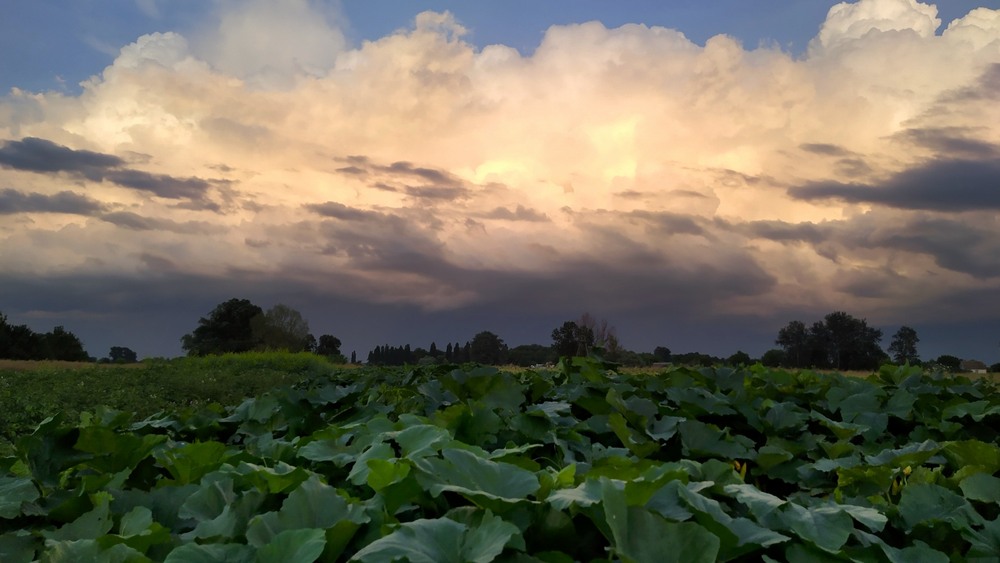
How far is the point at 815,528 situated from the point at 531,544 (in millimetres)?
612

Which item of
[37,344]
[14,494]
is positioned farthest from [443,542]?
[37,344]

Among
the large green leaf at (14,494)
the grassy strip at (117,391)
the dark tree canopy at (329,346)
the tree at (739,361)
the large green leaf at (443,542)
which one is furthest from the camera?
the dark tree canopy at (329,346)

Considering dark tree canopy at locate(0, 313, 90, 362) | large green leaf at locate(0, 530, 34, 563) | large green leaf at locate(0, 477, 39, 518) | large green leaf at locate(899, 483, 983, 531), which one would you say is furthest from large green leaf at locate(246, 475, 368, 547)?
dark tree canopy at locate(0, 313, 90, 362)

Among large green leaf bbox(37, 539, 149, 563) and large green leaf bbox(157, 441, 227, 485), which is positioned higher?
large green leaf bbox(157, 441, 227, 485)

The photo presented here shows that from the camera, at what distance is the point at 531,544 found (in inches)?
57.6

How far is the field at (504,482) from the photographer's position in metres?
1.41

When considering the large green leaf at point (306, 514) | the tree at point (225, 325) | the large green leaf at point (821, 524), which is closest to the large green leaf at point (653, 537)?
the large green leaf at point (821, 524)

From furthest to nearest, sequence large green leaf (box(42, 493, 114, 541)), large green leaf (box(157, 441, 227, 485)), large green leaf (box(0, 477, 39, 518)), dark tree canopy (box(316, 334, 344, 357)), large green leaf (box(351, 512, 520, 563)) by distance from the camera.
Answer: dark tree canopy (box(316, 334, 344, 357)) < large green leaf (box(157, 441, 227, 485)) < large green leaf (box(0, 477, 39, 518)) < large green leaf (box(42, 493, 114, 541)) < large green leaf (box(351, 512, 520, 563))

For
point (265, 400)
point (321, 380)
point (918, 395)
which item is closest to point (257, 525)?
point (265, 400)

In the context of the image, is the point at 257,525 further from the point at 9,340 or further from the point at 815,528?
the point at 9,340

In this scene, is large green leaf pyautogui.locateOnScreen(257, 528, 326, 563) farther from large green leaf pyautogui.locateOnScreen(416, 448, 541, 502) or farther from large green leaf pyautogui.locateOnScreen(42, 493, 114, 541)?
large green leaf pyautogui.locateOnScreen(42, 493, 114, 541)

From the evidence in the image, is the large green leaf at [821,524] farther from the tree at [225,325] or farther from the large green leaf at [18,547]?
the tree at [225,325]

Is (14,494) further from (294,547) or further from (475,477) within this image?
(475,477)

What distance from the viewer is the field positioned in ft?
4.63
